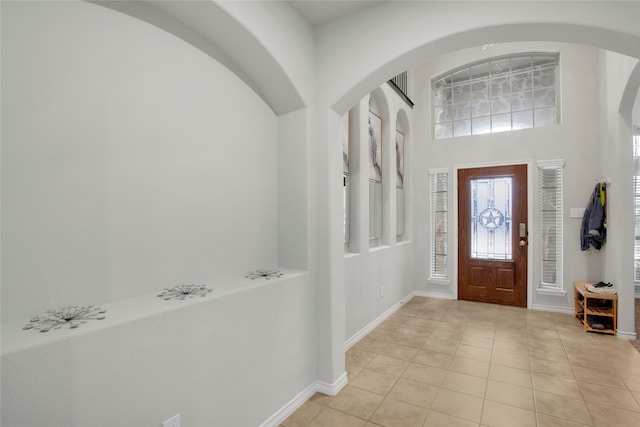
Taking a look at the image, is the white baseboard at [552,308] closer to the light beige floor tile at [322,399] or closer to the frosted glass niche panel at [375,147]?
the frosted glass niche panel at [375,147]

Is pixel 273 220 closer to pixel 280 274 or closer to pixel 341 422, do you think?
pixel 280 274

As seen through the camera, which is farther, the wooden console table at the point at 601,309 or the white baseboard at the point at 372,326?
the wooden console table at the point at 601,309

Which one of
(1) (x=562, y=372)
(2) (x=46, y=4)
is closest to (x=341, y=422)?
(1) (x=562, y=372)

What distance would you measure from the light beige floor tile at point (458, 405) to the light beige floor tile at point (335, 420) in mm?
580

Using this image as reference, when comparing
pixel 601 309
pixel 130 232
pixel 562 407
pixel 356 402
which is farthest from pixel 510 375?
pixel 130 232

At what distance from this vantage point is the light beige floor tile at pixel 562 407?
212cm

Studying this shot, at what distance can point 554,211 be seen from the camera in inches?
175

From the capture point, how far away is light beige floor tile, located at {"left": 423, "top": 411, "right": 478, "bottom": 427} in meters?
2.04

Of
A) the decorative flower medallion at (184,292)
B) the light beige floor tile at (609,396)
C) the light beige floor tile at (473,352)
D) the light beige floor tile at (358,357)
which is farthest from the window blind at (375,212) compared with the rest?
the decorative flower medallion at (184,292)

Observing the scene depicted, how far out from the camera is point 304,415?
7.10ft

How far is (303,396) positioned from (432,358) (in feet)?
4.55

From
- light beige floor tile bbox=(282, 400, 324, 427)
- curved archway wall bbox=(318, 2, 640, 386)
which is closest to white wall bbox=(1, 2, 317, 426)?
light beige floor tile bbox=(282, 400, 324, 427)

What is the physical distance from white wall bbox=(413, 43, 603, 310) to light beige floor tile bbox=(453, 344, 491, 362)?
1.96 m

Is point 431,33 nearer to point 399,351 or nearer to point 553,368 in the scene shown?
point 399,351
